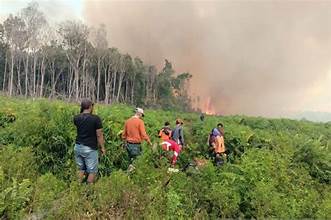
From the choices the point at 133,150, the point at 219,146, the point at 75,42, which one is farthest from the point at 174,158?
the point at 75,42

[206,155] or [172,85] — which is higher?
[172,85]

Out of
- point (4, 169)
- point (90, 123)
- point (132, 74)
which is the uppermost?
point (132, 74)

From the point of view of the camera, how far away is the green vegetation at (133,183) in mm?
6539

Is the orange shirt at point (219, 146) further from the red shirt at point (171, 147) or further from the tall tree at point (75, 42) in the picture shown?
the tall tree at point (75, 42)

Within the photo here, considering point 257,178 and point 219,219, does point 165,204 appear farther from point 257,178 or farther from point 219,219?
point 257,178

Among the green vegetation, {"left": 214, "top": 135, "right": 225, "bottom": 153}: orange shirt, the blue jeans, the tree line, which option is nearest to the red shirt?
the green vegetation

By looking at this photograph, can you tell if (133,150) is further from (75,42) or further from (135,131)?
(75,42)

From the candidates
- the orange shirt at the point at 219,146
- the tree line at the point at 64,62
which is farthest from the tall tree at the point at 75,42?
the orange shirt at the point at 219,146

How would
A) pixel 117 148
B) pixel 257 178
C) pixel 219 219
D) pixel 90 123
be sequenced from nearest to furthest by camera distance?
pixel 219 219
pixel 90 123
pixel 257 178
pixel 117 148

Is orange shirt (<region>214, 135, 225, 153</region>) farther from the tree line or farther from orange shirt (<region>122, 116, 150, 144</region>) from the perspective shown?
the tree line

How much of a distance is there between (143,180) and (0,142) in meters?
4.10

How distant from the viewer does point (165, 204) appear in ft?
23.9

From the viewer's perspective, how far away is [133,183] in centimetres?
822

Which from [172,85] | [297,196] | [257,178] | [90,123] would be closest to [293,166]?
[297,196]
